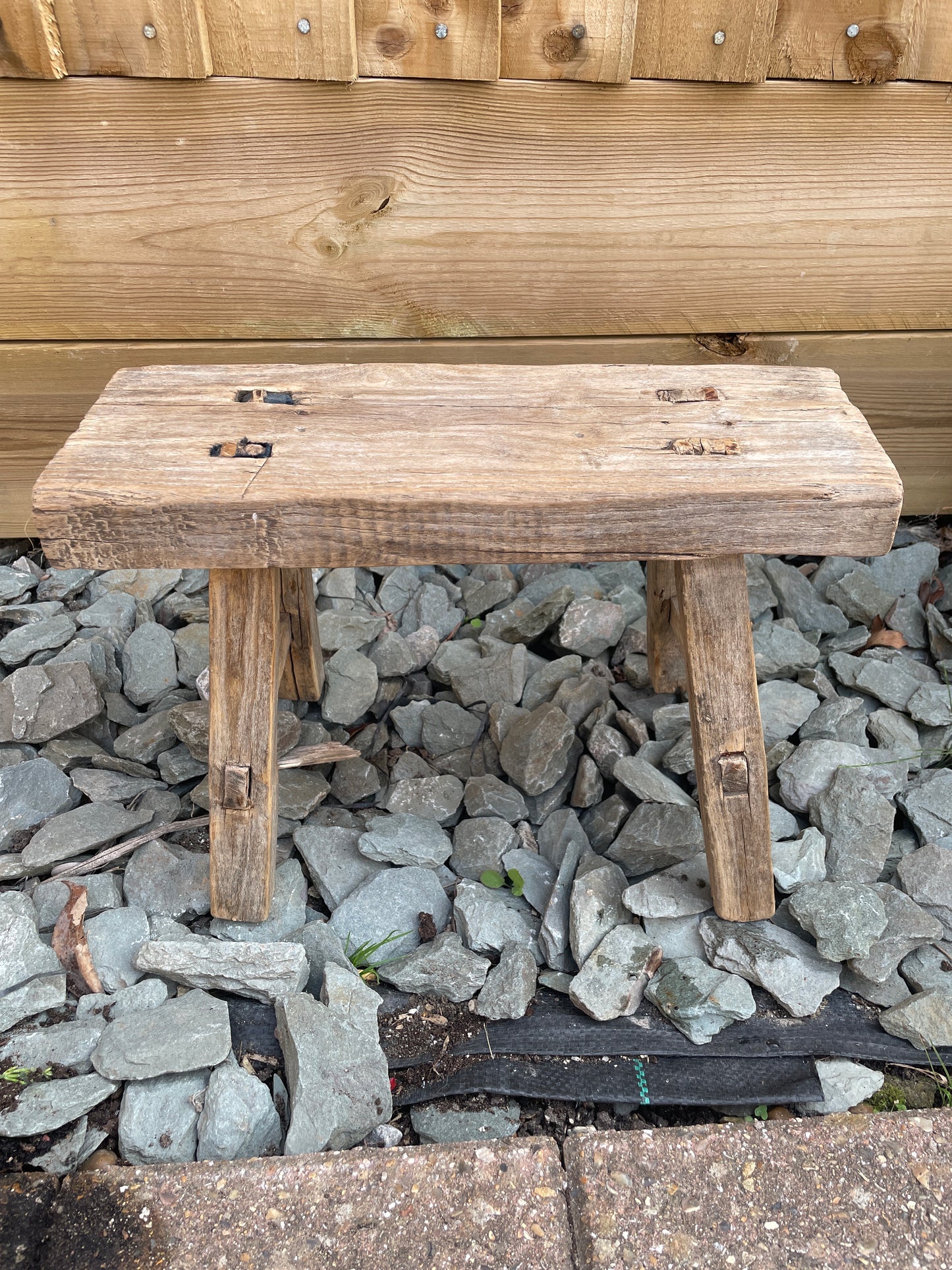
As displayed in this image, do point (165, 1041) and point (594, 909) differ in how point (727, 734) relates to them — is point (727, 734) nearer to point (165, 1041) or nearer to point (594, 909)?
point (594, 909)

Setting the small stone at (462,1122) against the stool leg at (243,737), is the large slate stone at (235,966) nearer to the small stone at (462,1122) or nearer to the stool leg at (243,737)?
the stool leg at (243,737)

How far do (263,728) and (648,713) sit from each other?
85 centimetres

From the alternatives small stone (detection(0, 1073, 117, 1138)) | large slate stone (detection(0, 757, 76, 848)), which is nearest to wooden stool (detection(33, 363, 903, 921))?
small stone (detection(0, 1073, 117, 1138))

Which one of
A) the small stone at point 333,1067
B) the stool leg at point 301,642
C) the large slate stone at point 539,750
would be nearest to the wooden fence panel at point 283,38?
the stool leg at point 301,642

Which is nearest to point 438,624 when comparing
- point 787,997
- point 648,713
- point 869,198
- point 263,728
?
point 648,713

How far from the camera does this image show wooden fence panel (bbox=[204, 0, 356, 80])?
1.75 metres

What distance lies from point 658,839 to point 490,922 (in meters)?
0.32

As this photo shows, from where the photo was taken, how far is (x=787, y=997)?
1.53m

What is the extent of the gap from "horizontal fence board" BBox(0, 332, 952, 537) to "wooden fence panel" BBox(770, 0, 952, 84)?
0.53 metres

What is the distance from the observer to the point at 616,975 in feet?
5.10

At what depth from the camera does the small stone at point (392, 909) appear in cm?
165

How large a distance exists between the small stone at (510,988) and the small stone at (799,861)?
45 cm

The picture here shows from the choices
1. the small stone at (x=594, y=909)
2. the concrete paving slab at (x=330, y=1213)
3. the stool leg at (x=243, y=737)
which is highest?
the stool leg at (x=243, y=737)

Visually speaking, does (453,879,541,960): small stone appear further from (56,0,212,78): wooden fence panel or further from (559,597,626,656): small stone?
(56,0,212,78): wooden fence panel
